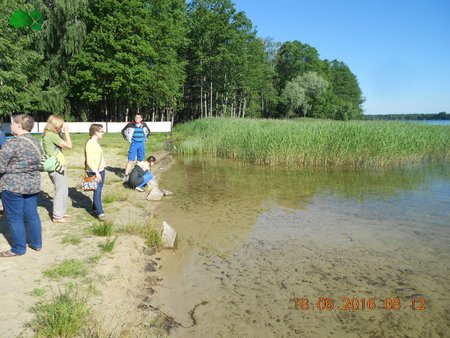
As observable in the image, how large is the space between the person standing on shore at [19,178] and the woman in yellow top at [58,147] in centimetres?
115

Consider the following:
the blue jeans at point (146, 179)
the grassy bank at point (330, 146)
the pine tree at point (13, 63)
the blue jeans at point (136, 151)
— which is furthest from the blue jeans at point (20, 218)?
the pine tree at point (13, 63)

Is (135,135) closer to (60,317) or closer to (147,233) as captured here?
(147,233)

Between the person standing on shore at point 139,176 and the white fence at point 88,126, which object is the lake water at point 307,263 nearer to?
the person standing on shore at point 139,176

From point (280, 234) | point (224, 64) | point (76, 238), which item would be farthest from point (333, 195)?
point (224, 64)

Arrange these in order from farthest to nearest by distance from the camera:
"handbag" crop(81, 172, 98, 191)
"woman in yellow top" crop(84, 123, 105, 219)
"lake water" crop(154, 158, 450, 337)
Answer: "woman in yellow top" crop(84, 123, 105, 219), "handbag" crop(81, 172, 98, 191), "lake water" crop(154, 158, 450, 337)

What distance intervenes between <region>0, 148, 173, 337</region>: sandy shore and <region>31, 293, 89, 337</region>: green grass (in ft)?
0.27

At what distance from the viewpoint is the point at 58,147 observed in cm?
570

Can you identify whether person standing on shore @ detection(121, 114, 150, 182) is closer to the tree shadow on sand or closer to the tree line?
the tree shadow on sand

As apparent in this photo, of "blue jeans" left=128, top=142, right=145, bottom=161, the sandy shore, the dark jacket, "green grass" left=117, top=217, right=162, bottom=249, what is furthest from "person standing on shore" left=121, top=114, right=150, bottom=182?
"green grass" left=117, top=217, right=162, bottom=249

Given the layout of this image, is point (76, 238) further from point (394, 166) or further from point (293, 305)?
point (394, 166)

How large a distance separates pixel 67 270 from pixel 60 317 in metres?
1.18

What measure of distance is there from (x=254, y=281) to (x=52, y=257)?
2.62m

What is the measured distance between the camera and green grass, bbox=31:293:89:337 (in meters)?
2.85

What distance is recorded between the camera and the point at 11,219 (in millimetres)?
4273
